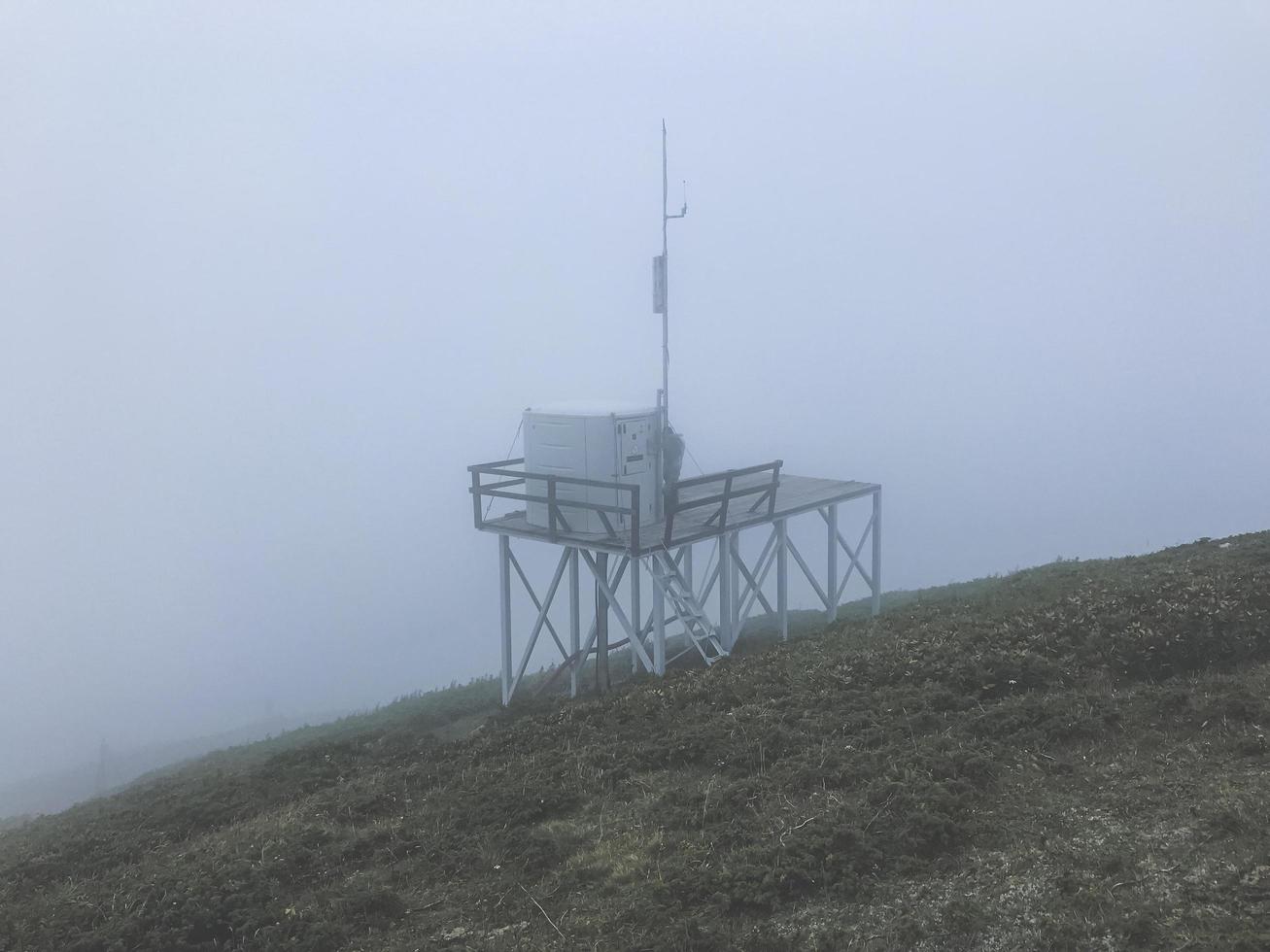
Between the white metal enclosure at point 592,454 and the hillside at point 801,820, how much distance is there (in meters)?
3.62

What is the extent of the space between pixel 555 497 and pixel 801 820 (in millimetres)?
8839

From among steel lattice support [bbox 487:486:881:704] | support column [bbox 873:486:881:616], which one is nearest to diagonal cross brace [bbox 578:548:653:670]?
steel lattice support [bbox 487:486:881:704]

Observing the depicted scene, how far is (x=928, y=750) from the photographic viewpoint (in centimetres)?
925

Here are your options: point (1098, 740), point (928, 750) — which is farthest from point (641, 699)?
point (1098, 740)

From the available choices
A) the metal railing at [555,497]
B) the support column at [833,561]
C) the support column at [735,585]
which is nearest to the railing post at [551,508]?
the metal railing at [555,497]

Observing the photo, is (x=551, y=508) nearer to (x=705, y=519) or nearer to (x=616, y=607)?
(x=616, y=607)

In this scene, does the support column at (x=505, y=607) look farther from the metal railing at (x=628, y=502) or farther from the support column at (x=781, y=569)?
the support column at (x=781, y=569)

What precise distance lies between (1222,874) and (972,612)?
8.63 metres

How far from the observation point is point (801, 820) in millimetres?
8109

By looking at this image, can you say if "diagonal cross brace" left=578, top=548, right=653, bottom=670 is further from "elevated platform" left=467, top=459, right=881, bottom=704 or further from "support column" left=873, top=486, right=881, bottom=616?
"support column" left=873, top=486, right=881, bottom=616

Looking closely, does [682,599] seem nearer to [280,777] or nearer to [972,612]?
[972,612]

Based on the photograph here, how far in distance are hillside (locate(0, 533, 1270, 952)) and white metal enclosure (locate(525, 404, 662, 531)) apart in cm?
362

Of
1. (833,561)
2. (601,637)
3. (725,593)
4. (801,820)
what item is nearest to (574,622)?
(601,637)

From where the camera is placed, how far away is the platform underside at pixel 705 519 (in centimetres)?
1580
